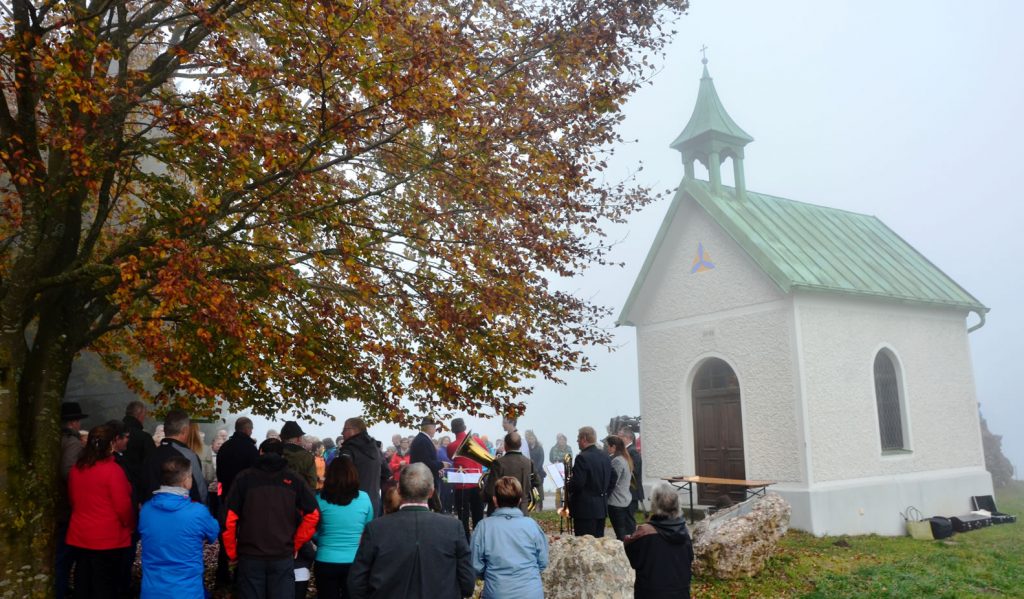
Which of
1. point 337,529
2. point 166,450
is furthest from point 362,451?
point 337,529

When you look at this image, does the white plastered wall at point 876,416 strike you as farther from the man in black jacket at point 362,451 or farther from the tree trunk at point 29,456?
the tree trunk at point 29,456

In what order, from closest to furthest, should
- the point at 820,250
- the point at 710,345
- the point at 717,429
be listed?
the point at 717,429 < the point at 710,345 < the point at 820,250

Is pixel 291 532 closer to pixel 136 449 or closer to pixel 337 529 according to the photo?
pixel 337 529

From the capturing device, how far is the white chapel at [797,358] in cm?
1411

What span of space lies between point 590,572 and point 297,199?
4573 millimetres

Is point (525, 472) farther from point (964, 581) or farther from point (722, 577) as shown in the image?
point (964, 581)

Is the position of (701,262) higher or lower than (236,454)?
higher

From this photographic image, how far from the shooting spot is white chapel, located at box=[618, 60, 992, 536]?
14.1 m

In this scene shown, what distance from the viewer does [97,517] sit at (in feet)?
19.6

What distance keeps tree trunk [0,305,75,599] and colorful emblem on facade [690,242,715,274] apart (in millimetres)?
12315

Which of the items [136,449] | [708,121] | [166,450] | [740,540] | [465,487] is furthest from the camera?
[708,121]

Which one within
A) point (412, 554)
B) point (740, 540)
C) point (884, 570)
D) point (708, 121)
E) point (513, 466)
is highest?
point (708, 121)

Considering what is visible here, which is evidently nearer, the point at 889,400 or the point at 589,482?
the point at 589,482

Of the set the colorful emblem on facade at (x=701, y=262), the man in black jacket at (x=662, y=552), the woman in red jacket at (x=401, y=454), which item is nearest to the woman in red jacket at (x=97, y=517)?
the man in black jacket at (x=662, y=552)
